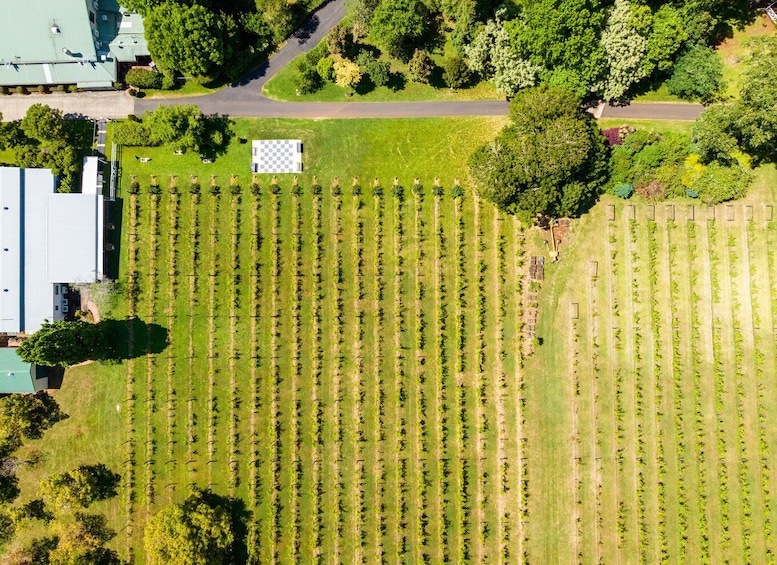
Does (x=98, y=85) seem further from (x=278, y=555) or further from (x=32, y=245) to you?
(x=278, y=555)

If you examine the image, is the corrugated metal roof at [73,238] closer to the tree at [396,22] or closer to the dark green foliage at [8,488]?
the dark green foliage at [8,488]

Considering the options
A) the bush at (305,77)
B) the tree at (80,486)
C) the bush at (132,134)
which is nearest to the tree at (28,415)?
the tree at (80,486)

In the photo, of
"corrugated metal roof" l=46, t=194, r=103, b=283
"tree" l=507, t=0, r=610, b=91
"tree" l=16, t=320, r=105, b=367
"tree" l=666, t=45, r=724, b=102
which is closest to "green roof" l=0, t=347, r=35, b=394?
"tree" l=16, t=320, r=105, b=367

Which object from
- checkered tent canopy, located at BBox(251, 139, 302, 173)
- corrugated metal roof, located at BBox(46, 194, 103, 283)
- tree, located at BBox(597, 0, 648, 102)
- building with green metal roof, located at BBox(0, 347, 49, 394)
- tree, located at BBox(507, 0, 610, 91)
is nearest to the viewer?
tree, located at BBox(507, 0, 610, 91)

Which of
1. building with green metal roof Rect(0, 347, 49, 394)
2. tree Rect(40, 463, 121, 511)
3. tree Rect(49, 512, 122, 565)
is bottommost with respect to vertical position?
tree Rect(49, 512, 122, 565)

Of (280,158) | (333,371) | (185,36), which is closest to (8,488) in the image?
(333,371)

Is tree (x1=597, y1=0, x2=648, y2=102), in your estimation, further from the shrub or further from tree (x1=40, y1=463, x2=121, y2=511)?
tree (x1=40, y1=463, x2=121, y2=511)
